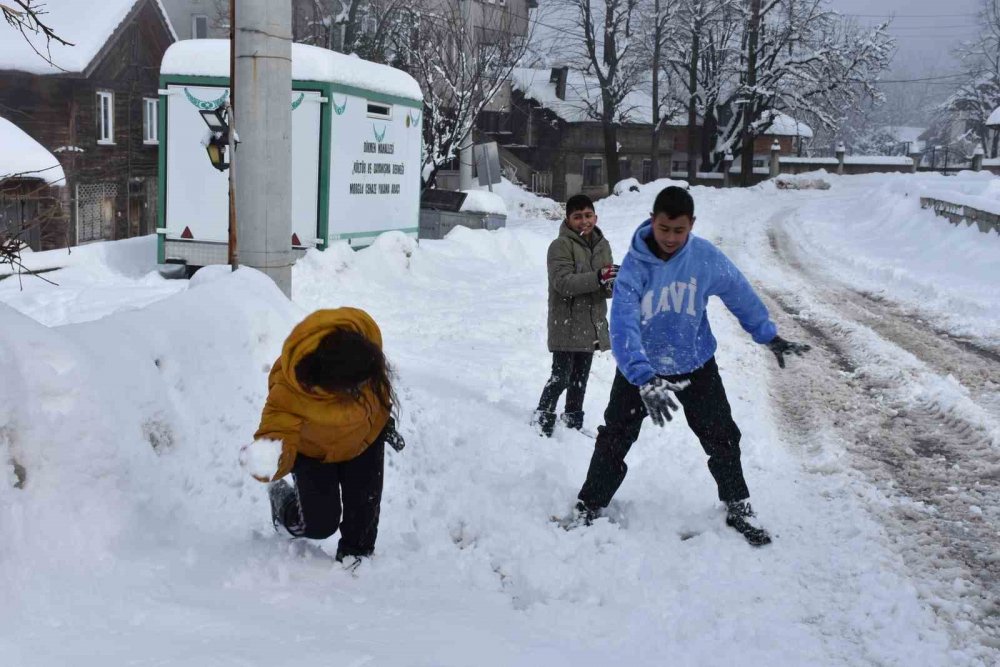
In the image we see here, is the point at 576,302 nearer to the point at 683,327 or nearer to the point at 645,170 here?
the point at 683,327

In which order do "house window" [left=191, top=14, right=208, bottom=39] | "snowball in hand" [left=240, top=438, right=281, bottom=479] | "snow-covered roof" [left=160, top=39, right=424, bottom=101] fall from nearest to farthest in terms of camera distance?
"snowball in hand" [left=240, top=438, right=281, bottom=479]
"snow-covered roof" [left=160, top=39, right=424, bottom=101]
"house window" [left=191, top=14, right=208, bottom=39]

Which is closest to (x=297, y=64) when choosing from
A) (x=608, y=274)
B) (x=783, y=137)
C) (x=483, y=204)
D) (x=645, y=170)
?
(x=483, y=204)

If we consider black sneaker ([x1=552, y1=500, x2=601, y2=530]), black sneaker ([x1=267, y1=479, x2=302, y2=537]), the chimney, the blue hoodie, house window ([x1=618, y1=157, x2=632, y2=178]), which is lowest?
black sneaker ([x1=552, y1=500, x2=601, y2=530])

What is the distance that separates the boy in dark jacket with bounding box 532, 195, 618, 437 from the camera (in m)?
6.20

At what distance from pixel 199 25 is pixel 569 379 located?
52.2m

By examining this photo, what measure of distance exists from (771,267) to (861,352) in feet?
24.9

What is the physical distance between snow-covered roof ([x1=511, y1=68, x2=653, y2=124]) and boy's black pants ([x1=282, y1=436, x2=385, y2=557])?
43.2 meters

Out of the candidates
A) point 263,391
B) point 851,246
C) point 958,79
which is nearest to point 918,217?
point 851,246

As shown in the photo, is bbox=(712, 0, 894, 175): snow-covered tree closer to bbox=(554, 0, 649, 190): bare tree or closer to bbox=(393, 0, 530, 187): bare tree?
bbox=(554, 0, 649, 190): bare tree

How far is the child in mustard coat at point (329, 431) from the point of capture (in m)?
3.76

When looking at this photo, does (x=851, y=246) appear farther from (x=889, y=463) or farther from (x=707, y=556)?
(x=707, y=556)

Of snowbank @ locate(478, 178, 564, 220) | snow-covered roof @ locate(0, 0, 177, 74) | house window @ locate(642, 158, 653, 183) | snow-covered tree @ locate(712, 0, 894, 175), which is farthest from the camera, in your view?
house window @ locate(642, 158, 653, 183)

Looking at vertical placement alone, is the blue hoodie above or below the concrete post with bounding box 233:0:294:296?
below

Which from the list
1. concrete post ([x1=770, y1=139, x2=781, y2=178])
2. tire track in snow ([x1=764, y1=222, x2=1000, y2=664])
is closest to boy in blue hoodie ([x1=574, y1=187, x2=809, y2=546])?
tire track in snow ([x1=764, y1=222, x2=1000, y2=664])
